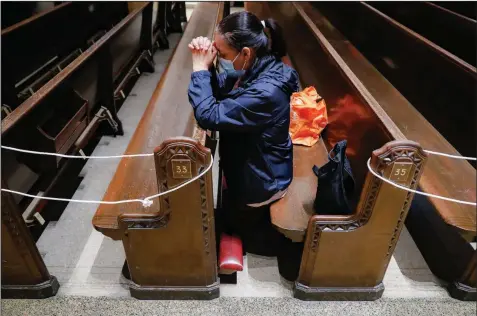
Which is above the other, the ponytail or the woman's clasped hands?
the ponytail

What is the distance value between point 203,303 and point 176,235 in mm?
463

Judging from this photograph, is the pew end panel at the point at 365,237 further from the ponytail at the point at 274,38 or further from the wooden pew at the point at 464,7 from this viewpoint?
the wooden pew at the point at 464,7

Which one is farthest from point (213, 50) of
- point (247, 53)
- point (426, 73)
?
point (426, 73)

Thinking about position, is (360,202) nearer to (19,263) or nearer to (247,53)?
(247,53)

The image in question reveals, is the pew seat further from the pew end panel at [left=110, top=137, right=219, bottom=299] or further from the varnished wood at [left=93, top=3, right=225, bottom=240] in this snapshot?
the varnished wood at [left=93, top=3, right=225, bottom=240]

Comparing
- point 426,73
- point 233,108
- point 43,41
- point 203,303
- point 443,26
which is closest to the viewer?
point 233,108

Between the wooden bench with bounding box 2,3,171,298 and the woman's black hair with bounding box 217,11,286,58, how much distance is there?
1.04 metres

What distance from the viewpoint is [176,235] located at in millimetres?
1681

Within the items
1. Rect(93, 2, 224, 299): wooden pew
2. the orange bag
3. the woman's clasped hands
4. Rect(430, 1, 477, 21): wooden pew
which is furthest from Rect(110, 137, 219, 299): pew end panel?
Rect(430, 1, 477, 21): wooden pew

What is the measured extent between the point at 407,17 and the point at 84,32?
368cm

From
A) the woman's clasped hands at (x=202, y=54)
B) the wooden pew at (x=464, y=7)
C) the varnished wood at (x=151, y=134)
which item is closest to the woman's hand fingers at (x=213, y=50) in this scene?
the woman's clasped hands at (x=202, y=54)

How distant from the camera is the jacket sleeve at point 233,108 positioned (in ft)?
4.67

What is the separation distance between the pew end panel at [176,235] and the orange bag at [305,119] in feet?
3.15

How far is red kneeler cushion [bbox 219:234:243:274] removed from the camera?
75.0 inches
